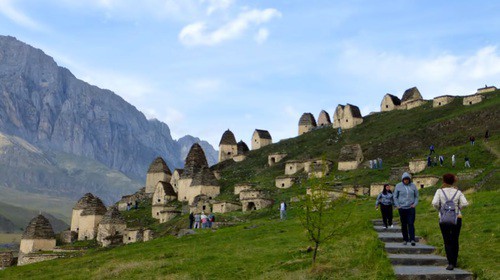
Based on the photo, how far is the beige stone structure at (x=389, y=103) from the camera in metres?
116

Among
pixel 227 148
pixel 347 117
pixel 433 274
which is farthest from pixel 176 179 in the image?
pixel 433 274

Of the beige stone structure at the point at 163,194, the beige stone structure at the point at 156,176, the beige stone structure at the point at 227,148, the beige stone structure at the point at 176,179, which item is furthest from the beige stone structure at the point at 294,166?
the beige stone structure at the point at 227,148

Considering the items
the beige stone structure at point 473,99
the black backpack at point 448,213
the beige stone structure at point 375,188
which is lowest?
the black backpack at point 448,213

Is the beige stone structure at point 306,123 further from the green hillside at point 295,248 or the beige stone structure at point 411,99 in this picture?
the green hillside at point 295,248

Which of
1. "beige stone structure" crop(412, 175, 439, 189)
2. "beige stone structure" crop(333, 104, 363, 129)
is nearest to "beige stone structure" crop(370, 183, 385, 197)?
"beige stone structure" crop(412, 175, 439, 189)

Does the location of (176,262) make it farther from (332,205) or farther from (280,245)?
(332,205)

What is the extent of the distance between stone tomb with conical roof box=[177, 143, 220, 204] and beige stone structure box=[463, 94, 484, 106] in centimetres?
4386

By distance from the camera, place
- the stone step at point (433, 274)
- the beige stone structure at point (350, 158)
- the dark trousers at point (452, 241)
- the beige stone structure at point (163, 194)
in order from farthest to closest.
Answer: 1. the beige stone structure at point (163, 194)
2. the beige stone structure at point (350, 158)
3. the dark trousers at point (452, 241)
4. the stone step at point (433, 274)

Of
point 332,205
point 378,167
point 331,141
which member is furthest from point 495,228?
point 331,141

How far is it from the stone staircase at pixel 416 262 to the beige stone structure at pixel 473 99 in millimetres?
81453

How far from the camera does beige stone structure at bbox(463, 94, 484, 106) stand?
93500mm

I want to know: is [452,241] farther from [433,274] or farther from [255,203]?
[255,203]

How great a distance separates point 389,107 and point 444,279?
107445mm

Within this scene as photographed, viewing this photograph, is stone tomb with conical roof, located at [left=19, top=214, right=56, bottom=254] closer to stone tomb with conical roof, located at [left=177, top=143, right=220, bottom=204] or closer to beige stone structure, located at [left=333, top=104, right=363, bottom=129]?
stone tomb with conical roof, located at [left=177, top=143, right=220, bottom=204]
